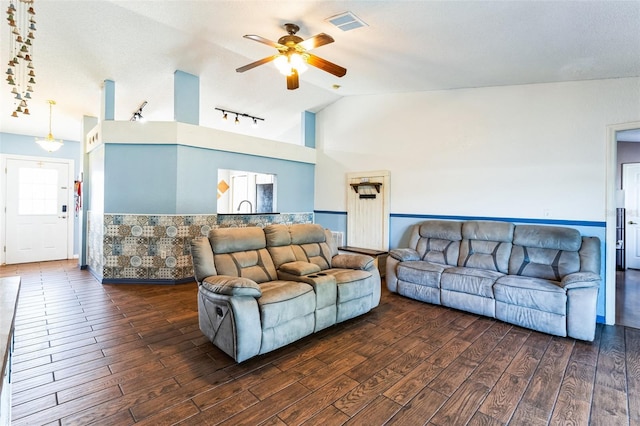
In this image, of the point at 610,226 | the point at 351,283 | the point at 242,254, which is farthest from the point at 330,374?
the point at 610,226

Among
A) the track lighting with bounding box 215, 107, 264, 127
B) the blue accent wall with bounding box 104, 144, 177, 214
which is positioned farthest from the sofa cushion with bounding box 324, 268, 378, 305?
the track lighting with bounding box 215, 107, 264, 127

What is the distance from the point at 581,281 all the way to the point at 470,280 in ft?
3.29

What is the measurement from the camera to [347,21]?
295 cm

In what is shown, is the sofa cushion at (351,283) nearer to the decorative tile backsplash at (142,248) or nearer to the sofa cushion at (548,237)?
the sofa cushion at (548,237)

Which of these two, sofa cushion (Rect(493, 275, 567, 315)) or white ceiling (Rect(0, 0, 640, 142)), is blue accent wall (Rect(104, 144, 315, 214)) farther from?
sofa cushion (Rect(493, 275, 567, 315))

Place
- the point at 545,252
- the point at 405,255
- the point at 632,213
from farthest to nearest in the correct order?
the point at 632,213, the point at 405,255, the point at 545,252

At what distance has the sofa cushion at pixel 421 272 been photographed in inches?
152

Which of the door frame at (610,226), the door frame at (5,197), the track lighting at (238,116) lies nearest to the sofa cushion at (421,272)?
the door frame at (610,226)

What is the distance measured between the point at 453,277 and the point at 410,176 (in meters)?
2.00

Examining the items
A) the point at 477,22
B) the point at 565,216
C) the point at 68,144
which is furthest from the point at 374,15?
the point at 68,144

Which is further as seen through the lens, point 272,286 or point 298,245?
point 298,245

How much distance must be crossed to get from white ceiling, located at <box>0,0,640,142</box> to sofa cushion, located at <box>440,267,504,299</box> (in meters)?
2.42

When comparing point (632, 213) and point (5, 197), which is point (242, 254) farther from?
point (632, 213)

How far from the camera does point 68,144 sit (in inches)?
267
